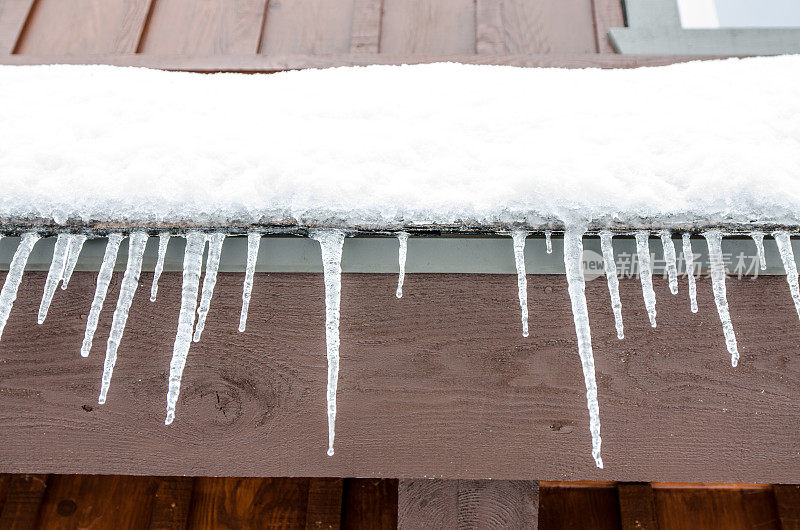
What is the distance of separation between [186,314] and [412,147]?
682mm

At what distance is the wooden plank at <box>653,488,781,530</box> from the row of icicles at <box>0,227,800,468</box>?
4.66 ft

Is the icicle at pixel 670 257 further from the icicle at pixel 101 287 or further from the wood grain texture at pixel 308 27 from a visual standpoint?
the wood grain texture at pixel 308 27

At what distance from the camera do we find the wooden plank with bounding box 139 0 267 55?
2172 mm

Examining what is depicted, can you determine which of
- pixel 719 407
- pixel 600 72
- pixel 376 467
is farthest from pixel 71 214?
pixel 719 407

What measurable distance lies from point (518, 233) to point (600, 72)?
765 mm

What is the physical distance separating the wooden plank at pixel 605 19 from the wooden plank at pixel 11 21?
2.78 meters

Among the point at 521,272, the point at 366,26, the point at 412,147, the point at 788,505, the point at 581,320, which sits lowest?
the point at 788,505

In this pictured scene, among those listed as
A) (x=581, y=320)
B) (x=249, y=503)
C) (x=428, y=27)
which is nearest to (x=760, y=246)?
(x=581, y=320)

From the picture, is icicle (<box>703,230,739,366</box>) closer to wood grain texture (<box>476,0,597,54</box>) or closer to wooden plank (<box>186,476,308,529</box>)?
wood grain texture (<box>476,0,597,54</box>)

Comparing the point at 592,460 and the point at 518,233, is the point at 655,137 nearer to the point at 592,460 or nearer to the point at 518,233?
the point at 518,233

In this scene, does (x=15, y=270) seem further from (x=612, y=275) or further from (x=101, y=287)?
(x=612, y=275)

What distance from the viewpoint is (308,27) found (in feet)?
7.30

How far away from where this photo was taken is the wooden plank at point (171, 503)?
2.05 metres

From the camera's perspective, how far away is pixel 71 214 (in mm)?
998
